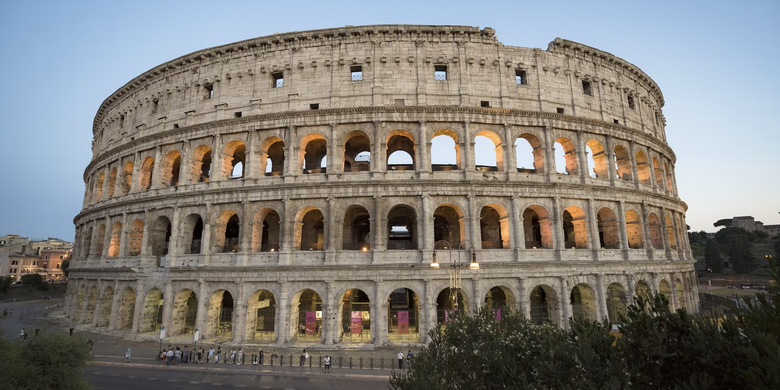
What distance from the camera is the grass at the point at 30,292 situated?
5900cm

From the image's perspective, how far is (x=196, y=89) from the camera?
92.0 feet

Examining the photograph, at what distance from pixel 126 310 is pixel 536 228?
1272 inches

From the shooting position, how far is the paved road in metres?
16.3

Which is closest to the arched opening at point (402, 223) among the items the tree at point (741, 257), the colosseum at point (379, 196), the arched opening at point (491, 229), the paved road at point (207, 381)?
the colosseum at point (379, 196)

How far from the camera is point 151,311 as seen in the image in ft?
85.8

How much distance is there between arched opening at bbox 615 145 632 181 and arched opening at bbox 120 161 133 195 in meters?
39.9

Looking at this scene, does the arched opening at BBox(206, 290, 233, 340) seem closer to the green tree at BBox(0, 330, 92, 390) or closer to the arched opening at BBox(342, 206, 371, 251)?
the arched opening at BBox(342, 206, 371, 251)

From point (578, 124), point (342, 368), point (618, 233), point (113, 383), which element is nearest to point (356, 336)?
point (342, 368)

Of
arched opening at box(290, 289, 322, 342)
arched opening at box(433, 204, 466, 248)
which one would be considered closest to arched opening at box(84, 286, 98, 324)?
arched opening at box(290, 289, 322, 342)

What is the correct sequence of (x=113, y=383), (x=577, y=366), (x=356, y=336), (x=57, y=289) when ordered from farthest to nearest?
(x=57, y=289), (x=356, y=336), (x=113, y=383), (x=577, y=366)

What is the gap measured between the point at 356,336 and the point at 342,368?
4201mm

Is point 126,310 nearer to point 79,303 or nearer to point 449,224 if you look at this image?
point 79,303

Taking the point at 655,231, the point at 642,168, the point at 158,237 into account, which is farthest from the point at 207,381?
the point at 642,168

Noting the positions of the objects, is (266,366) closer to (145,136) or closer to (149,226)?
(149,226)
